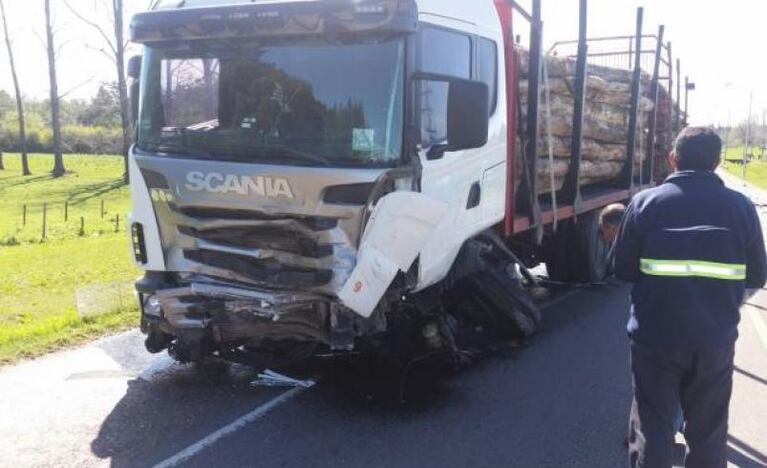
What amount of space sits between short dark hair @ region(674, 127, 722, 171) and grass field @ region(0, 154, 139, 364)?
17.8ft

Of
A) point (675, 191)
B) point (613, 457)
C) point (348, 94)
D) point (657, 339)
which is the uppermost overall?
point (348, 94)

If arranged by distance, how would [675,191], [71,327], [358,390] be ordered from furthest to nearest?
[71,327] < [358,390] < [675,191]

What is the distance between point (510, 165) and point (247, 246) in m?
2.61

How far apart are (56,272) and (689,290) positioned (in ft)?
32.4

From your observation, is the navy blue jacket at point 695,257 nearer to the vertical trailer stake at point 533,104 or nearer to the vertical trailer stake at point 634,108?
the vertical trailer stake at point 533,104

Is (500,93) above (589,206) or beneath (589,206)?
above

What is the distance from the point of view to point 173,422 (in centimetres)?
470

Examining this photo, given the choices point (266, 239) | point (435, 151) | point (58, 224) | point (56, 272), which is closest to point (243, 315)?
point (266, 239)

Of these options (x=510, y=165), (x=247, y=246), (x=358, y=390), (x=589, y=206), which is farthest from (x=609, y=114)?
(x=247, y=246)

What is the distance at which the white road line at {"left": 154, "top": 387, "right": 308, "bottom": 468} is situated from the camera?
412 cm

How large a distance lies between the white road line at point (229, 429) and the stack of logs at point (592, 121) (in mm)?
2843

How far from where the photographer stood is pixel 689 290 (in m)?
3.09

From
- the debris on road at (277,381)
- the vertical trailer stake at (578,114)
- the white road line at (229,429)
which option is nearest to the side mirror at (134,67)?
the debris on road at (277,381)

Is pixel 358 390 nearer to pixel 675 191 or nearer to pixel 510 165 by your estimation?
pixel 510 165
